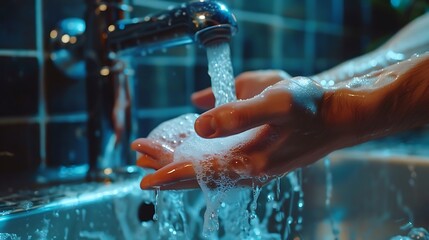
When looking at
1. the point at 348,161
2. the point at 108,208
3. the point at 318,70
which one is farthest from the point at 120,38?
the point at 318,70

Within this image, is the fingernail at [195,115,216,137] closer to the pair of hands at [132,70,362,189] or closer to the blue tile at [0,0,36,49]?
the pair of hands at [132,70,362,189]

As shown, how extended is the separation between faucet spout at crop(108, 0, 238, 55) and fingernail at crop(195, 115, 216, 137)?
16 cm

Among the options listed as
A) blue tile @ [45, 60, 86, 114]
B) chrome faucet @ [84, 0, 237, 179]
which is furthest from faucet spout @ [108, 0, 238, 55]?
blue tile @ [45, 60, 86, 114]

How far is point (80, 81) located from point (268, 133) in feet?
1.23

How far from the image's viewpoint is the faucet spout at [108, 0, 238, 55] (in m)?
0.46

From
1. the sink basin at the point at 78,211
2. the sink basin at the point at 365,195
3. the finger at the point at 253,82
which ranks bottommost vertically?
the sink basin at the point at 365,195

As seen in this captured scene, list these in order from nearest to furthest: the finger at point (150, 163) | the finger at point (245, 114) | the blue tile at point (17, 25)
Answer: the finger at point (245, 114) < the finger at point (150, 163) < the blue tile at point (17, 25)

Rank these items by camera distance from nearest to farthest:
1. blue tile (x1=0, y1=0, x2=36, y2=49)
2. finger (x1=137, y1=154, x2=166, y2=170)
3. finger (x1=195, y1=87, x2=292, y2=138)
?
finger (x1=195, y1=87, x2=292, y2=138) → finger (x1=137, y1=154, x2=166, y2=170) → blue tile (x1=0, y1=0, x2=36, y2=49)

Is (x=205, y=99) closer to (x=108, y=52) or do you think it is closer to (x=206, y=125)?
(x=108, y=52)

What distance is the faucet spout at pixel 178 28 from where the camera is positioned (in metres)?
0.46

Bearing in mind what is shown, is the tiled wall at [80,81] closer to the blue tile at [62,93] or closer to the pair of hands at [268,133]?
the blue tile at [62,93]

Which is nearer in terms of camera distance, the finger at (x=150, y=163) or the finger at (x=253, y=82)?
the finger at (x=150, y=163)

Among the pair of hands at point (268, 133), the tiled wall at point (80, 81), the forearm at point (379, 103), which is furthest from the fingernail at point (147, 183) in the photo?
the tiled wall at point (80, 81)

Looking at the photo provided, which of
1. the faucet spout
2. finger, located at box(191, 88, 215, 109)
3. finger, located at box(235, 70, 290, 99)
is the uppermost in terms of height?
the faucet spout
